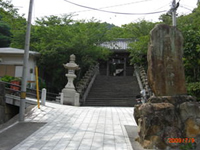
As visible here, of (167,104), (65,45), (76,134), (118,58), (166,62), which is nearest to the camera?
(167,104)

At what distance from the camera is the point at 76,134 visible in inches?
269

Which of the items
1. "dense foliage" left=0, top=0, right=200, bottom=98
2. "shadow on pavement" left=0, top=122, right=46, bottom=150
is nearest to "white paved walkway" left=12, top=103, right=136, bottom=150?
"shadow on pavement" left=0, top=122, right=46, bottom=150

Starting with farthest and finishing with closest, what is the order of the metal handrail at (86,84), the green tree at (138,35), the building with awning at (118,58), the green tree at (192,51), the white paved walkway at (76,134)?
the building with awning at (118,58) → the green tree at (138,35) → the metal handrail at (86,84) → the green tree at (192,51) → the white paved walkway at (76,134)

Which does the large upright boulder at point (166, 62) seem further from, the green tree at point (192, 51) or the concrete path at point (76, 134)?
the green tree at point (192, 51)

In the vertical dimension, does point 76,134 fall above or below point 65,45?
below

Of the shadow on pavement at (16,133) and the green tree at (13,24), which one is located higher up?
the green tree at (13,24)

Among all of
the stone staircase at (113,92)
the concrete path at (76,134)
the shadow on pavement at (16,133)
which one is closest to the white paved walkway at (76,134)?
the concrete path at (76,134)

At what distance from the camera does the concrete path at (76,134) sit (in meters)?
5.71

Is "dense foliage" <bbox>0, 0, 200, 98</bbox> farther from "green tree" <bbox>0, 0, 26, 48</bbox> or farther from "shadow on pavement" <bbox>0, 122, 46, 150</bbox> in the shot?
"shadow on pavement" <bbox>0, 122, 46, 150</bbox>

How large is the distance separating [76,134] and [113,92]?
12984 millimetres

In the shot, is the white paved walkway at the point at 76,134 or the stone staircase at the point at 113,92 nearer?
the white paved walkway at the point at 76,134

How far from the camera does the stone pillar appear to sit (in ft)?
17.7

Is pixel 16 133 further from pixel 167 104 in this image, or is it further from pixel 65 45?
pixel 65 45
